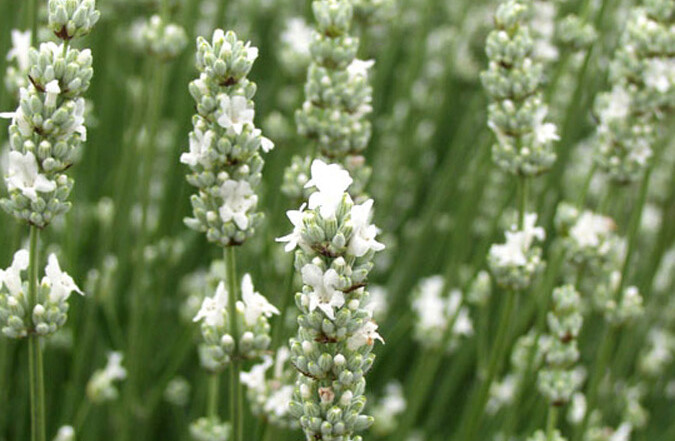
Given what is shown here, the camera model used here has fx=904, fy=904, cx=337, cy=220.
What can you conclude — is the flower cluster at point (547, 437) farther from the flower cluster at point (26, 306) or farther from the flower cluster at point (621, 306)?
the flower cluster at point (26, 306)

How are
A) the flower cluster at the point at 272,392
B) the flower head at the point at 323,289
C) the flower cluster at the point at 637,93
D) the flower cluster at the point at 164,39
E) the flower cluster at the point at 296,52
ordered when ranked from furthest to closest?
1. the flower cluster at the point at 296,52
2. the flower cluster at the point at 164,39
3. the flower cluster at the point at 637,93
4. the flower cluster at the point at 272,392
5. the flower head at the point at 323,289

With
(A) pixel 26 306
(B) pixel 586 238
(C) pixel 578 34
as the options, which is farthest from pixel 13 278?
(C) pixel 578 34

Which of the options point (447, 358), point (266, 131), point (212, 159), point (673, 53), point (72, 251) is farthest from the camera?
point (447, 358)

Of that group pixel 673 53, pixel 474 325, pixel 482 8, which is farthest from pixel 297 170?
pixel 482 8

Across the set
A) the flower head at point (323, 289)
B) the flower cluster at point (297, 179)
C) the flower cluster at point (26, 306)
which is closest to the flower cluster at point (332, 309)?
the flower head at point (323, 289)

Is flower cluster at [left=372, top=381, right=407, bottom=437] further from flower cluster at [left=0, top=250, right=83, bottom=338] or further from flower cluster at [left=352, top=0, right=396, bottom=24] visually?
flower cluster at [left=0, top=250, right=83, bottom=338]

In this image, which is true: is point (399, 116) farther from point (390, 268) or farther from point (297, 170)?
point (297, 170)
